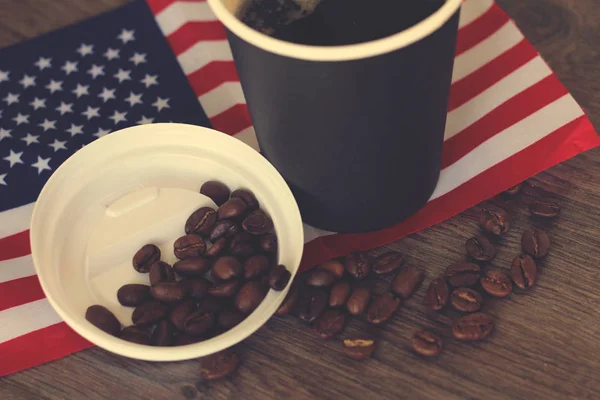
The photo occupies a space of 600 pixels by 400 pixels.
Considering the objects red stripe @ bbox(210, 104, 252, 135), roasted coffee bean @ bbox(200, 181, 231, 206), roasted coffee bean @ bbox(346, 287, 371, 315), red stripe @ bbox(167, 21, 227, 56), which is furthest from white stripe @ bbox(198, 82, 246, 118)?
roasted coffee bean @ bbox(346, 287, 371, 315)

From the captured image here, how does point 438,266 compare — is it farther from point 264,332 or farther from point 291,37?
point 291,37

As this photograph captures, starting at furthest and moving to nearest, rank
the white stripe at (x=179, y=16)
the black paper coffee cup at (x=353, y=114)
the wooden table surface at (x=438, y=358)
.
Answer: the white stripe at (x=179, y=16) → the wooden table surface at (x=438, y=358) → the black paper coffee cup at (x=353, y=114)

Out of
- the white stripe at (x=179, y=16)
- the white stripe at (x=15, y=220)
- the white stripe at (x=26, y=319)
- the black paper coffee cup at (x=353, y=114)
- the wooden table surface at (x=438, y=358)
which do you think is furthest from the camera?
the white stripe at (x=179, y=16)

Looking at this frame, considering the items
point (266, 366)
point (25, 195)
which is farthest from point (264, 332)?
point (25, 195)

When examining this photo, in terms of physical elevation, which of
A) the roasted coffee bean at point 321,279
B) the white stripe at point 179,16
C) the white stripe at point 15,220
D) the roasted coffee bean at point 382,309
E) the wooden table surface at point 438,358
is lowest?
the wooden table surface at point 438,358

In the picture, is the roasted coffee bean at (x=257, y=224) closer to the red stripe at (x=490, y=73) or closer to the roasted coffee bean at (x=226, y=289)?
the roasted coffee bean at (x=226, y=289)

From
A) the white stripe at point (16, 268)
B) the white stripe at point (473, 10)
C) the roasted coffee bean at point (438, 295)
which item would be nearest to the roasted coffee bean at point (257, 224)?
the roasted coffee bean at point (438, 295)

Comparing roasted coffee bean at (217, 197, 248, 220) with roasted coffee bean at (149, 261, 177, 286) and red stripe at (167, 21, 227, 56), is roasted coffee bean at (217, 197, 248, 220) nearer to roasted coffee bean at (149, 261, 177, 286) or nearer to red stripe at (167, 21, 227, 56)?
roasted coffee bean at (149, 261, 177, 286)
